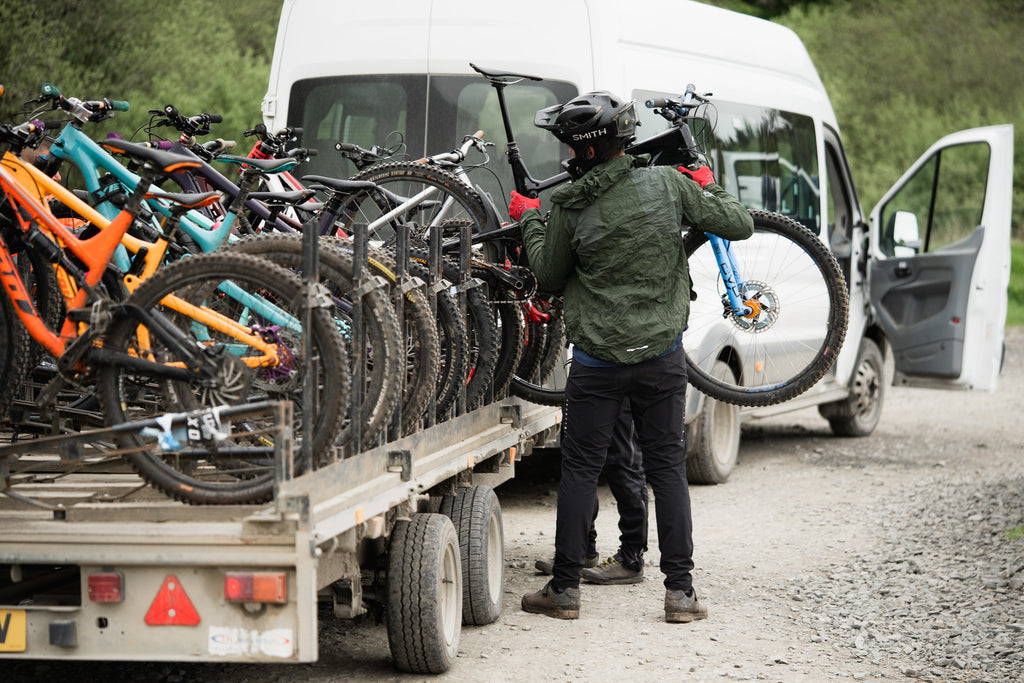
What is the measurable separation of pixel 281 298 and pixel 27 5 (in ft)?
48.4

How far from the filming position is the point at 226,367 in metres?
4.21

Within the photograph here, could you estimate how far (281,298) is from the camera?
4254 mm

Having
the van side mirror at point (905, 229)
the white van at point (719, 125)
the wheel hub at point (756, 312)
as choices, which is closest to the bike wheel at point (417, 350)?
the wheel hub at point (756, 312)

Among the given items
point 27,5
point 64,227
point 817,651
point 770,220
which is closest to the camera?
point 64,227

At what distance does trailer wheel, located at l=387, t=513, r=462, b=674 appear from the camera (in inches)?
188

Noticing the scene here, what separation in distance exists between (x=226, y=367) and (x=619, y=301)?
1.93 meters

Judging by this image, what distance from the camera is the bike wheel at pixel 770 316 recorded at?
6.47 m

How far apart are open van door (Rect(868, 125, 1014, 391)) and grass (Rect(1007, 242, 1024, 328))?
13471 mm

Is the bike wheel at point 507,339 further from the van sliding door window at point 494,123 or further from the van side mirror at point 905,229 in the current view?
the van side mirror at point 905,229

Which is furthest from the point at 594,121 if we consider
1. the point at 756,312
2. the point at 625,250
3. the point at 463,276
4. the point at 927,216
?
the point at 927,216

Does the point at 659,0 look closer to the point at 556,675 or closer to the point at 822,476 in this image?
the point at 822,476

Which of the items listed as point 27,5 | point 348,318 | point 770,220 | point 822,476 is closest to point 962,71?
point 27,5

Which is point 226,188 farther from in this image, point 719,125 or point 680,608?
point 719,125

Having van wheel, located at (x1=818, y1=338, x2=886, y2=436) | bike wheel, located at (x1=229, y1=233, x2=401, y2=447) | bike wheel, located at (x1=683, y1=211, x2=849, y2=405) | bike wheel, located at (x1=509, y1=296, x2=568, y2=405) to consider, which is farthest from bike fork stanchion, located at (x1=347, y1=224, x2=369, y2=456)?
van wheel, located at (x1=818, y1=338, x2=886, y2=436)
